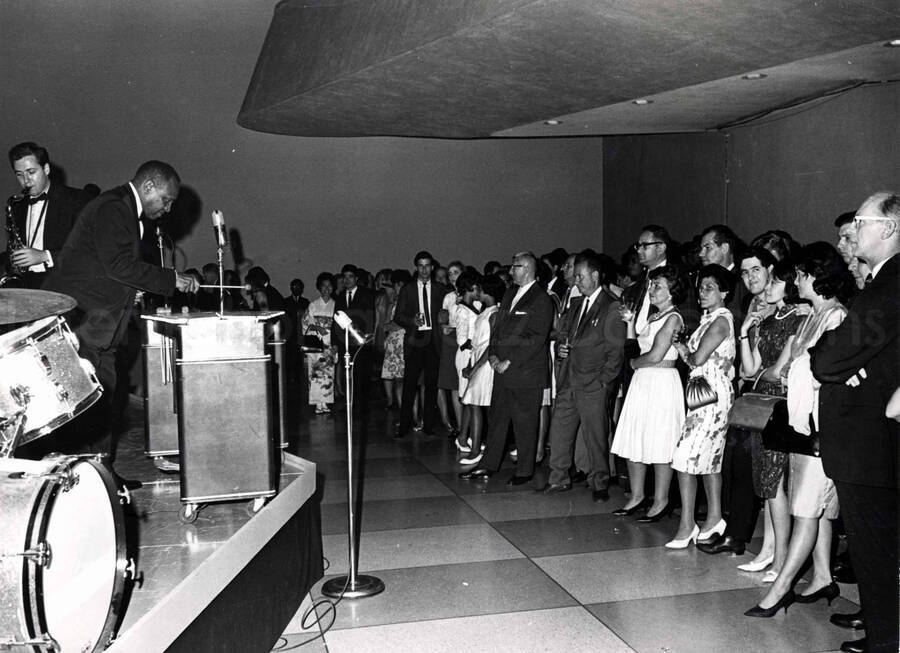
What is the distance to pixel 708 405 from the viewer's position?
4609mm

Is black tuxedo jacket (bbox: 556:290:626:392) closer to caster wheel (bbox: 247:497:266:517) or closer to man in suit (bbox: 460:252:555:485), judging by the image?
man in suit (bbox: 460:252:555:485)

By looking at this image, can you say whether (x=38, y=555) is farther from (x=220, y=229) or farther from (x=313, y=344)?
(x=313, y=344)

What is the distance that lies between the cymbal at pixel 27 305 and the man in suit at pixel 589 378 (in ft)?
13.2

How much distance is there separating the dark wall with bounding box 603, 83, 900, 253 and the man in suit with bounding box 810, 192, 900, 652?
447cm

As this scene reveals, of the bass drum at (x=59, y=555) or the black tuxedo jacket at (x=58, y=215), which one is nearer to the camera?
the bass drum at (x=59, y=555)

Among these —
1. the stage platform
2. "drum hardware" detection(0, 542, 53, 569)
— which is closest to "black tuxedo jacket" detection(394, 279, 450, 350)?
the stage platform

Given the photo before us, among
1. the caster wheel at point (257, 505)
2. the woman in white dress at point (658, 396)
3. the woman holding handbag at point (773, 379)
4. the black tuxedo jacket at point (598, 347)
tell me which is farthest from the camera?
the black tuxedo jacket at point (598, 347)

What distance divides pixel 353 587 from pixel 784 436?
2.14 m

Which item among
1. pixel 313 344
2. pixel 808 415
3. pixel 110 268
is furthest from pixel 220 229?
pixel 313 344

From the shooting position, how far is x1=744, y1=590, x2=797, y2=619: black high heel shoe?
3707 mm

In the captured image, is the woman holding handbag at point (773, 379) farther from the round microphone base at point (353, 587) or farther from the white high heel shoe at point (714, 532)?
the round microphone base at point (353, 587)

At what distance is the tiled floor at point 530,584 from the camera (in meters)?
3.54

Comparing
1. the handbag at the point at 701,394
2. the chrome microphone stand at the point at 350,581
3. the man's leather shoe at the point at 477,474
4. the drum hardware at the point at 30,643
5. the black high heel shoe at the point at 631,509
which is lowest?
the man's leather shoe at the point at 477,474

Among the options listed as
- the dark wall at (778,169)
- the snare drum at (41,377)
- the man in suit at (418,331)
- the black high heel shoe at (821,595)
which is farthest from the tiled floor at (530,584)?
the dark wall at (778,169)
